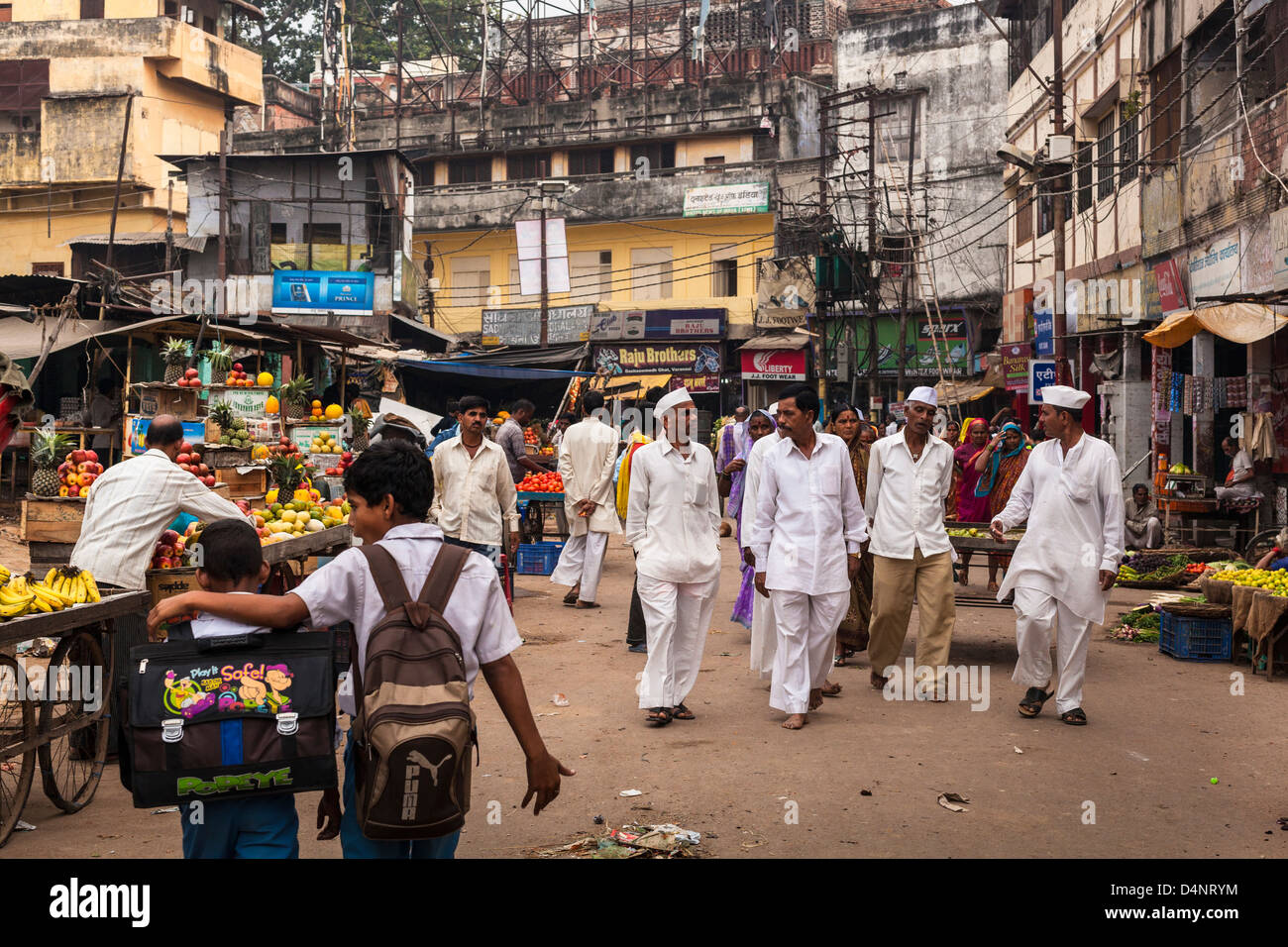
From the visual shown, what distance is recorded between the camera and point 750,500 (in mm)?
9195

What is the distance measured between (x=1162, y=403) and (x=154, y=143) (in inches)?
1344

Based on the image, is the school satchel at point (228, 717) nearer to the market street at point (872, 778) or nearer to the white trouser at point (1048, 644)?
the market street at point (872, 778)

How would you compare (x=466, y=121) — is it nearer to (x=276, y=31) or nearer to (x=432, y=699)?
(x=276, y=31)

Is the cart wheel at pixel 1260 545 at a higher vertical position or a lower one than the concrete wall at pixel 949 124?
lower

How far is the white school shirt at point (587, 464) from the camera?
493 inches

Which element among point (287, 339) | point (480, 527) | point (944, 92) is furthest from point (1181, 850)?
point (944, 92)

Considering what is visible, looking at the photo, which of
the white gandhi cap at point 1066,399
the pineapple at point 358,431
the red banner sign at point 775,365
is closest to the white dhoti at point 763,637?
the white gandhi cap at point 1066,399

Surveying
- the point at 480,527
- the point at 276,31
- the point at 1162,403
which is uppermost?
the point at 276,31

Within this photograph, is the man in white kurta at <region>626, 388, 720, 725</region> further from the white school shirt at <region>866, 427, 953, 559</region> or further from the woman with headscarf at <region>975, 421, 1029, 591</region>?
the woman with headscarf at <region>975, 421, 1029, 591</region>

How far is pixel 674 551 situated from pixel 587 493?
5209mm

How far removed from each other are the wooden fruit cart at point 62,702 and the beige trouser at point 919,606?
15.0 feet

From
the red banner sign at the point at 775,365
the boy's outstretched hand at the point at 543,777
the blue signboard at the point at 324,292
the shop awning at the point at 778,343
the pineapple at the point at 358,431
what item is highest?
the blue signboard at the point at 324,292

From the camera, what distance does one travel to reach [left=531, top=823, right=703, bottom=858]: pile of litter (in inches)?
188

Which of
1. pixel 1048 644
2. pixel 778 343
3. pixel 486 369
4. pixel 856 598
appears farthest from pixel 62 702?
pixel 778 343
